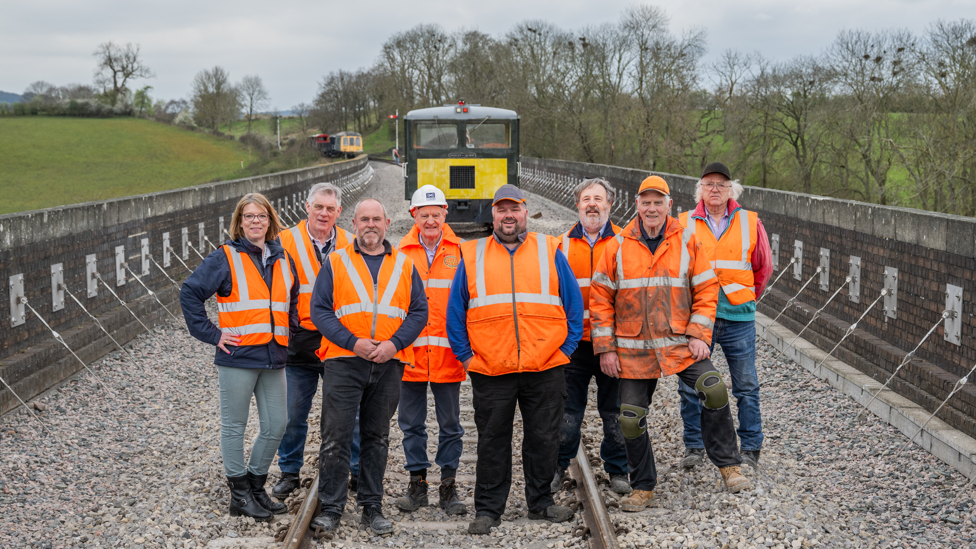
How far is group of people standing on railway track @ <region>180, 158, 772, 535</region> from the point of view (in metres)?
4.63

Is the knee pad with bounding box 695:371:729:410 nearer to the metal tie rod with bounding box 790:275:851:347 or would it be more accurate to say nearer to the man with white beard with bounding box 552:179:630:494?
the man with white beard with bounding box 552:179:630:494

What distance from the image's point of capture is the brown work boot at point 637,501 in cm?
496

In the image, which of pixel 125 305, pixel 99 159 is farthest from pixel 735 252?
pixel 99 159

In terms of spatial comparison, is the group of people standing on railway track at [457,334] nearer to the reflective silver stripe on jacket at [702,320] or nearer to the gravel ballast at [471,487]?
the reflective silver stripe on jacket at [702,320]

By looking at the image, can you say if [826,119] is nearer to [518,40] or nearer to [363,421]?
[363,421]

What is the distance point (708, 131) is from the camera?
29047 mm

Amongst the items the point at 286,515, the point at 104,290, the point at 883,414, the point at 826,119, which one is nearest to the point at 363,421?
the point at 286,515

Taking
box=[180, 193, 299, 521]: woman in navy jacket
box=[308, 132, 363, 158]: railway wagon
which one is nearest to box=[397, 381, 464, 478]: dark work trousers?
box=[180, 193, 299, 521]: woman in navy jacket

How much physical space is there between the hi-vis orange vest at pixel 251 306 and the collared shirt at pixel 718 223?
2772mm

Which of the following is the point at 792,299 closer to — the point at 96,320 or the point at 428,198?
the point at 428,198

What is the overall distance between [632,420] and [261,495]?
223 cm

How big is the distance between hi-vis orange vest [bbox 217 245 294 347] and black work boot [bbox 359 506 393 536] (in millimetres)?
1082

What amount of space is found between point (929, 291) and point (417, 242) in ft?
13.7

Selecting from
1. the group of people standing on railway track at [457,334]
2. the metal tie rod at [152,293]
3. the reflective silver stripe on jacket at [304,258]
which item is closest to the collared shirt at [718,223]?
the group of people standing on railway track at [457,334]
